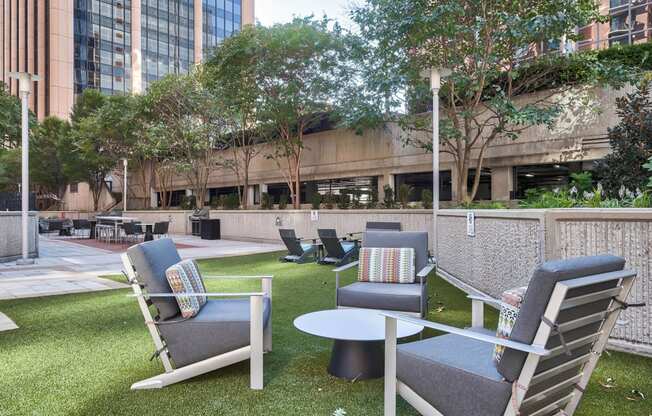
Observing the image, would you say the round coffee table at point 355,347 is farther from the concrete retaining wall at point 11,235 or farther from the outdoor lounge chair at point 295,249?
the concrete retaining wall at point 11,235

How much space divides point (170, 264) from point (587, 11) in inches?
490

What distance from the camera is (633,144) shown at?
8.99 m

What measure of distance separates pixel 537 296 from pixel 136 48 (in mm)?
67630

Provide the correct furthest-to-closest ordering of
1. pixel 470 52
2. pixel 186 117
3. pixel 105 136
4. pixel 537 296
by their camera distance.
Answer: pixel 105 136
pixel 186 117
pixel 470 52
pixel 537 296

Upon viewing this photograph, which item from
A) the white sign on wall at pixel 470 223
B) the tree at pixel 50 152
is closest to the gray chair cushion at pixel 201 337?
the white sign on wall at pixel 470 223

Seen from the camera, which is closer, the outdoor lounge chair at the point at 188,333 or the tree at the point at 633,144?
the outdoor lounge chair at the point at 188,333

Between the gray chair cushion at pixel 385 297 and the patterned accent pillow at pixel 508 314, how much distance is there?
2.43 metres

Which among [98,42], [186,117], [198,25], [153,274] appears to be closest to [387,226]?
[153,274]

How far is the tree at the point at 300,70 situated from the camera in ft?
57.7

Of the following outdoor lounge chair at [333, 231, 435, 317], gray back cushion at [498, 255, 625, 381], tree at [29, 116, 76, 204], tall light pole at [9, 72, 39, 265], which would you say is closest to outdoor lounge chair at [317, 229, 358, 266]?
outdoor lounge chair at [333, 231, 435, 317]

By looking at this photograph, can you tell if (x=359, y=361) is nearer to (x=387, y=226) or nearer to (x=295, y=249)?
(x=387, y=226)

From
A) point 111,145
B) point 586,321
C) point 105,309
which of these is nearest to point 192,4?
point 111,145

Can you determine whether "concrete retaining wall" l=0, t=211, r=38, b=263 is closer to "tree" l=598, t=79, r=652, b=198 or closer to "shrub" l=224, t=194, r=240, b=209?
"shrub" l=224, t=194, r=240, b=209

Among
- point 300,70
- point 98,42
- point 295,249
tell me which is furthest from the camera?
point 98,42
